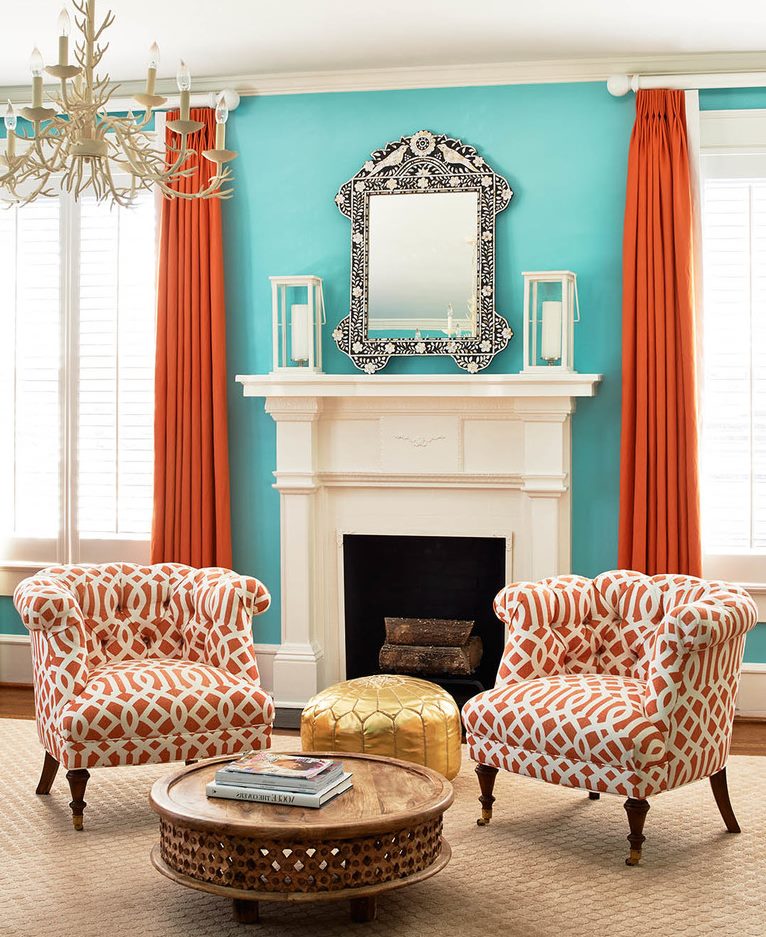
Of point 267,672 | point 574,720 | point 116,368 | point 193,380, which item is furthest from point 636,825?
point 116,368

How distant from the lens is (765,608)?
15.9 feet

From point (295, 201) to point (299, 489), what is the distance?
1.34 meters

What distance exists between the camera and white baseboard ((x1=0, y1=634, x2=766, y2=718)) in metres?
4.83

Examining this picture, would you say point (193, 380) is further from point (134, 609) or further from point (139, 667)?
point (139, 667)

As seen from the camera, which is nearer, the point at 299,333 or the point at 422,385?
the point at 422,385

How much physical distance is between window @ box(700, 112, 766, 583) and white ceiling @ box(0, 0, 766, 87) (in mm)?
525

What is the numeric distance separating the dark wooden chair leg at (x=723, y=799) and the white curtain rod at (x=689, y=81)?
2.86 m

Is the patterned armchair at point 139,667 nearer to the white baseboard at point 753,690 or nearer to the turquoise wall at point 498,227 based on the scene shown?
the turquoise wall at point 498,227

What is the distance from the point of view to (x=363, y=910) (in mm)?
2805

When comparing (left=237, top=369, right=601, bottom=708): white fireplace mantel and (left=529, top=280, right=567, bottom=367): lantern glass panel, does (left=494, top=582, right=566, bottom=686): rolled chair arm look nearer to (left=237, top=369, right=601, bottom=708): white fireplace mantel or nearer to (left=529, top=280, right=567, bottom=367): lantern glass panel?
(left=237, top=369, right=601, bottom=708): white fireplace mantel

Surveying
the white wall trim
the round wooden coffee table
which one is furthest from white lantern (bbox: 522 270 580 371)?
the white wall trim

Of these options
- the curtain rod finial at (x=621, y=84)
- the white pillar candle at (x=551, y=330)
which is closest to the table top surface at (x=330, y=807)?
the white pillar candle at (x=551, y=330)

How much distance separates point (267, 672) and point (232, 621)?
4.66ft

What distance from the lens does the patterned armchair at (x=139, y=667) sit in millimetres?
Answer: 3445
